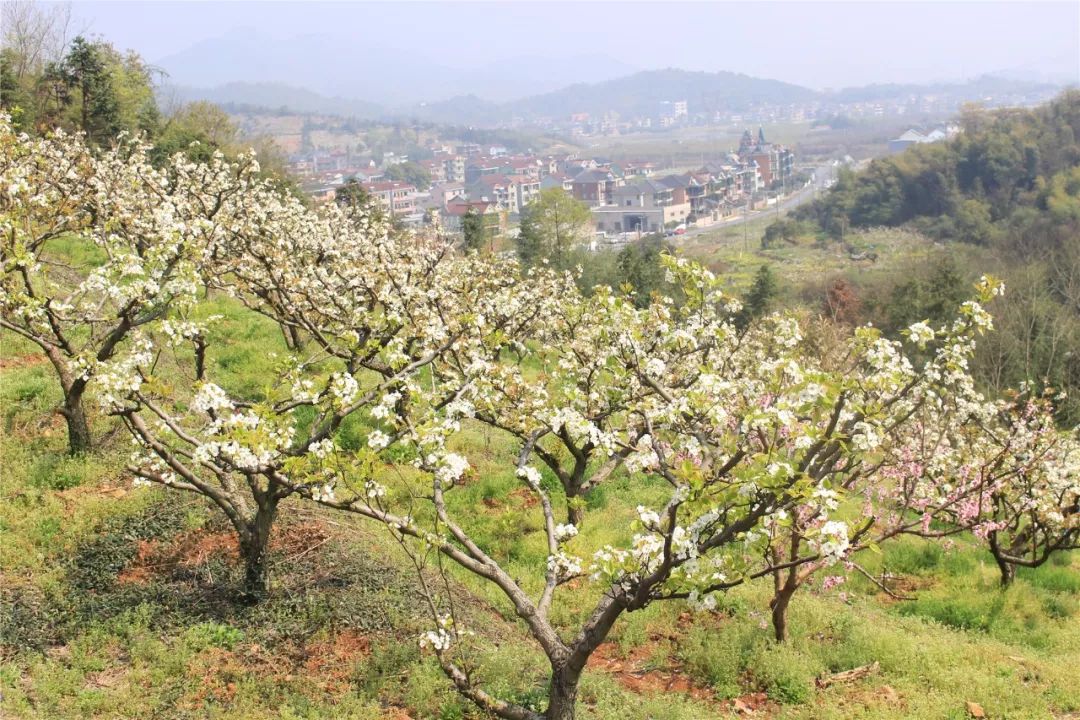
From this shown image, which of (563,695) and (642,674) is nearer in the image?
(563,695)

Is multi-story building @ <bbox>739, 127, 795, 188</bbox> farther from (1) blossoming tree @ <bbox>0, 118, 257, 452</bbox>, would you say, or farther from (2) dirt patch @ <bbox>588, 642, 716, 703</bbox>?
(2) dirt patch @ <bbox>588, 642, 716, 703</bbox>

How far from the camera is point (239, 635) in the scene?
26.9 ft

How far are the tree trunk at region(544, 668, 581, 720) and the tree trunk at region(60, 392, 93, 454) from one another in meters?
7.61

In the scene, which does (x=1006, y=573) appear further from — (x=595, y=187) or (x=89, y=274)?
(x=595, y=187)

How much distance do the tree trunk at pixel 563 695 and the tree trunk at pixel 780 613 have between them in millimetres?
3316

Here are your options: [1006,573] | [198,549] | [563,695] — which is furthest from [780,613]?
[198,549]

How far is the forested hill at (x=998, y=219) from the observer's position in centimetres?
3503

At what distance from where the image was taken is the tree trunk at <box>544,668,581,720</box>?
22.8 ft

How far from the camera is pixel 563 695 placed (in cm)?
698

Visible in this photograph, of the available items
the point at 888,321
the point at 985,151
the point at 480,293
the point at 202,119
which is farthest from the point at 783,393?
the point at 985,151

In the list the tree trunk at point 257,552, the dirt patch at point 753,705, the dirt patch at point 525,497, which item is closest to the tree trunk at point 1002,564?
the dirt patch at point 753,705

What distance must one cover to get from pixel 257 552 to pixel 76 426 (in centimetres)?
421

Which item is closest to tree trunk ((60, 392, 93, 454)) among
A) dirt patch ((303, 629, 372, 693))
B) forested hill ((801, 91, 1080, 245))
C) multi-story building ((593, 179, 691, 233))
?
dirt patch ((303, 629, 372, 693))

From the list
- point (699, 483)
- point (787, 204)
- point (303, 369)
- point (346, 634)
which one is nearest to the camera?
point (699, 483)
